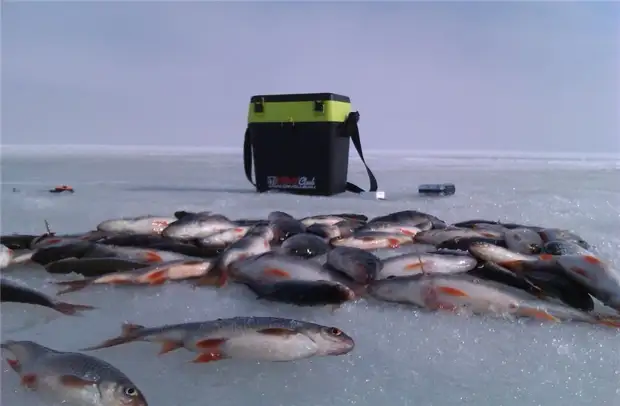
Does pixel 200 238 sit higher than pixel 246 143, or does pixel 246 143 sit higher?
pixel 246 143

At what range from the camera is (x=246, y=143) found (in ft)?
18.4

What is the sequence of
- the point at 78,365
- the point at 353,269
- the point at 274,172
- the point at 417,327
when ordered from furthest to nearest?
1. the point at 274,172
2. the point at 353,269
3. the point at 417,327
4. the point at 78,365

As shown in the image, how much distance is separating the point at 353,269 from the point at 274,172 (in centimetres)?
321

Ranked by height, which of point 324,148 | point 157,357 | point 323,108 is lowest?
point 157,357

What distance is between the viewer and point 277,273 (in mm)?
2375

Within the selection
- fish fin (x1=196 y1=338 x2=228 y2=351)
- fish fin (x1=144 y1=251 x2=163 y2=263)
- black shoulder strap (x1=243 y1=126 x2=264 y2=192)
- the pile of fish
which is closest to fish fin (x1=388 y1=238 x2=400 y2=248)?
the pile of fish

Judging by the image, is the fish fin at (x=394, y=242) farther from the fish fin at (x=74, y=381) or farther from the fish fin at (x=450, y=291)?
the fish fin at (x=74, y=381)

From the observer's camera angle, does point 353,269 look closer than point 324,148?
Yes

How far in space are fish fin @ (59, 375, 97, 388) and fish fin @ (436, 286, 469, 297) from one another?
4.29 feet

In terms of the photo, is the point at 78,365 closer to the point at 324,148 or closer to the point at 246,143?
the point at 324,148

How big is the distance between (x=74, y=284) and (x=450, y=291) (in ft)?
5.25

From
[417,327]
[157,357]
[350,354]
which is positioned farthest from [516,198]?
[157,357]

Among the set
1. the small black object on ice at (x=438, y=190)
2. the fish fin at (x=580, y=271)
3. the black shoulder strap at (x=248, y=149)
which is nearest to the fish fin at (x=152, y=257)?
the fish fin at (x=580, y=271)

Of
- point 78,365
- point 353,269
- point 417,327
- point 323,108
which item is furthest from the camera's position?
point 323,108
